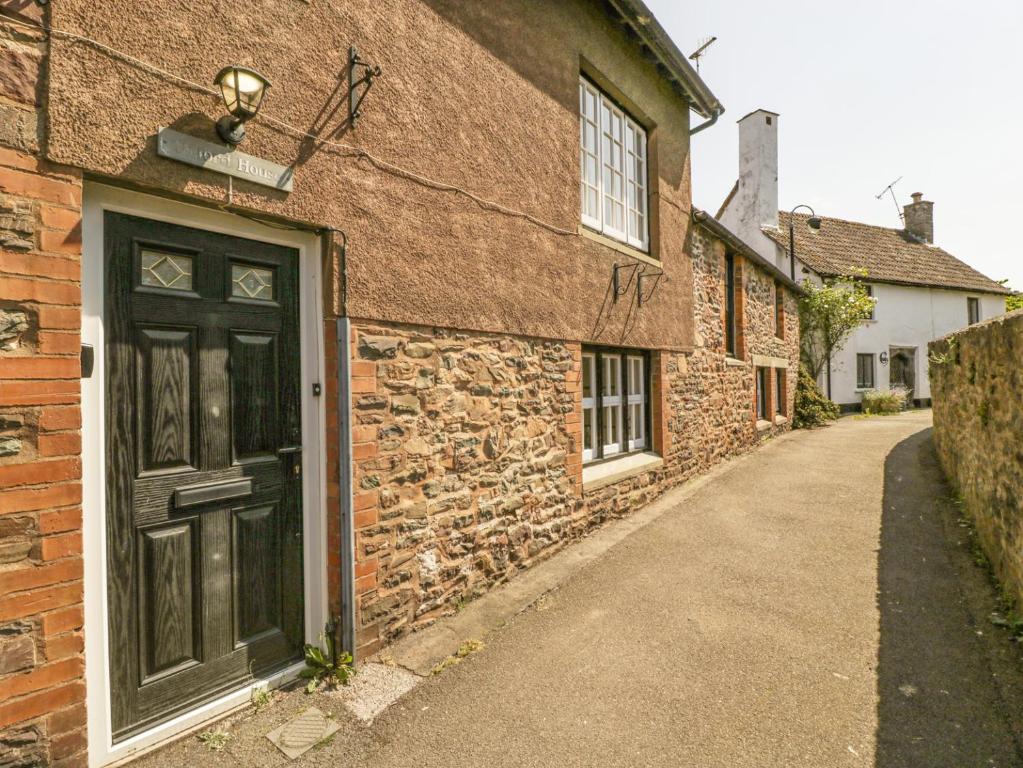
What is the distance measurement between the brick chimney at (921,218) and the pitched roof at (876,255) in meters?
0.58

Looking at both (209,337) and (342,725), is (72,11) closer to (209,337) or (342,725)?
(209,337)

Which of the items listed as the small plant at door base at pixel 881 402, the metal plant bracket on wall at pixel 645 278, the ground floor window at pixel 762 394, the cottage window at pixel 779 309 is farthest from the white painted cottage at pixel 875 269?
the metal plant bracket on wall at pixel 645 278

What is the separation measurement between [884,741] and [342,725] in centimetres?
275

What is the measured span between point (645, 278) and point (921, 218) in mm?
27732

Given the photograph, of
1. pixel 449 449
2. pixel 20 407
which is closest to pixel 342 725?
pixel 449 449

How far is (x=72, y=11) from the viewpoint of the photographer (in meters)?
2.30

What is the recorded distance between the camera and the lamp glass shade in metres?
2.64

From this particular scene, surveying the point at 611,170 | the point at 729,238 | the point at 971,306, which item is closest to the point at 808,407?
the point at 729,238

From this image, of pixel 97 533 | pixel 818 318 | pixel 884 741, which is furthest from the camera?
pixel 818 318

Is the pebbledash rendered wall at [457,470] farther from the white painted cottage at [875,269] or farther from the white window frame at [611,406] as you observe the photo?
the white painted cottage at [875,269]

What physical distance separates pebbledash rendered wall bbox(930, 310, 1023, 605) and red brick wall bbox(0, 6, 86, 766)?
5.45m

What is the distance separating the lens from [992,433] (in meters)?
4.67

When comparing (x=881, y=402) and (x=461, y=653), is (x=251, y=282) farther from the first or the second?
(x=881, y=402)

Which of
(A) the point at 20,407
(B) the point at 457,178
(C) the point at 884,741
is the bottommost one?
(C) the point at 884,741
